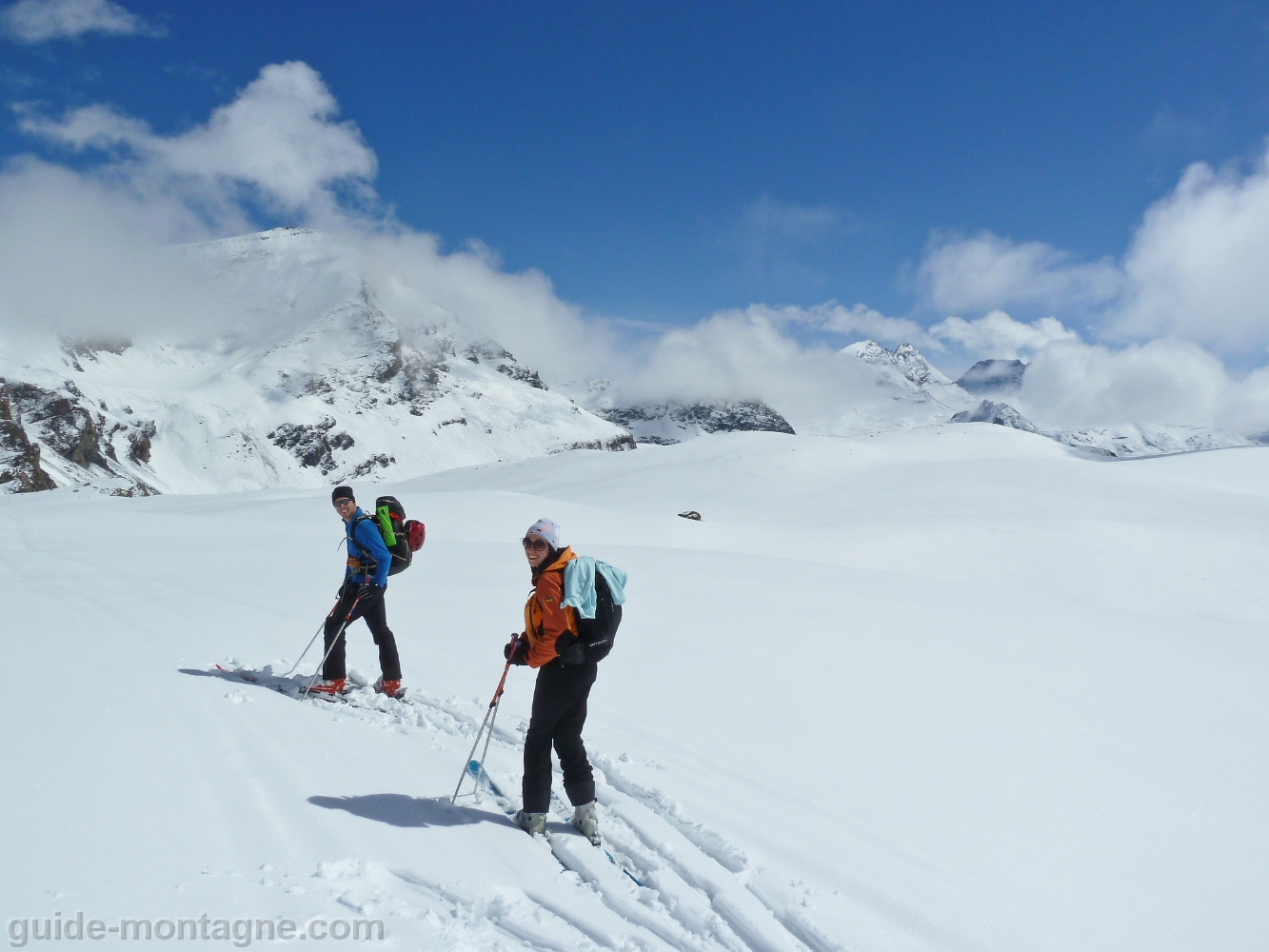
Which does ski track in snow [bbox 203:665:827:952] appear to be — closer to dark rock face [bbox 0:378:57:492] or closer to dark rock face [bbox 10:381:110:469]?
dark rock face [bbox 0:378:57:492]

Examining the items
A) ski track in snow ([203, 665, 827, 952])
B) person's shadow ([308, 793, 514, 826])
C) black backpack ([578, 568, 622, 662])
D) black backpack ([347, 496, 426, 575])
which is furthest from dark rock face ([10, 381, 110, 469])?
black backpack ([578, 568, 622, 662])

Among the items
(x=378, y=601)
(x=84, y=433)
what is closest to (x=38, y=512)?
(x=378, y=601)

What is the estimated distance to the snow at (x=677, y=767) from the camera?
3758 mm

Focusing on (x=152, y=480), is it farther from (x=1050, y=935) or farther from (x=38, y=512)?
(x=1050, y=935)

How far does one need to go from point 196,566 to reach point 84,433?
179 meters

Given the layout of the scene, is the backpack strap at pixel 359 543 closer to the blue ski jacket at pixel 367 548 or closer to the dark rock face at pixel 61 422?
the blue ski jacket at pixel 367 548

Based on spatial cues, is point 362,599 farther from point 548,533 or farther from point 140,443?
point 140,443

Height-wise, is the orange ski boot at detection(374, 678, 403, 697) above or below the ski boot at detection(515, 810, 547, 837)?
above

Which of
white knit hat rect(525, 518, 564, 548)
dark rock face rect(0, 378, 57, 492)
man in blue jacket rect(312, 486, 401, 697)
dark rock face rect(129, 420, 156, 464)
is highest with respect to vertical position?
dark rock face rect(129, 420, 156, 464)

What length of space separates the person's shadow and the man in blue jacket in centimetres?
244

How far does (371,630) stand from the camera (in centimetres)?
721

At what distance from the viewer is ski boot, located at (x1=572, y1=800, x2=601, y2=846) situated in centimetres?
479

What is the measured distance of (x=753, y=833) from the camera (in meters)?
5.00

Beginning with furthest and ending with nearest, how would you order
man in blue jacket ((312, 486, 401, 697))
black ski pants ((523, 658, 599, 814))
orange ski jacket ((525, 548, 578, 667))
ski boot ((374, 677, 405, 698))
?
ski boot ((374, 677, 405, 698)) < man in blue jacket ((312, 486, 401, 697)) < black ski pants ((523, 658, 599, 814)) < orange ski jacket ((525, 548, 578, 667))
